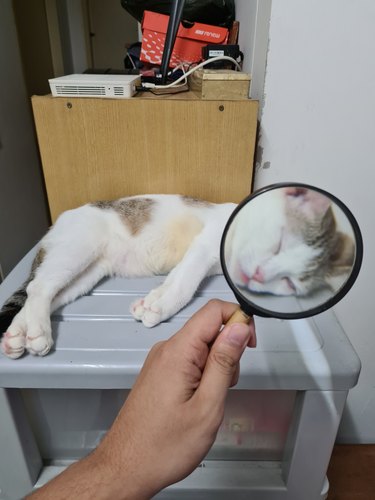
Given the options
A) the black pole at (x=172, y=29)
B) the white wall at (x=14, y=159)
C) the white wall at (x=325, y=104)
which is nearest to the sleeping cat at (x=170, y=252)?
the white wall at (x=325, y=104)

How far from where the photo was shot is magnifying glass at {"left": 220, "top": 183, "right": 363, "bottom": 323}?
41cm

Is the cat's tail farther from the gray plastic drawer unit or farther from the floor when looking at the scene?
the floor

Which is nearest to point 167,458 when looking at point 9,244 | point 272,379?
point 272,379

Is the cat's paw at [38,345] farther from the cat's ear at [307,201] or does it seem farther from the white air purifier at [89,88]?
the white air purifier at [89,88]

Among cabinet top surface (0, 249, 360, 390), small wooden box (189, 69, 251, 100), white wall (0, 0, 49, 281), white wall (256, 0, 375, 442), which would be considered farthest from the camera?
white wall (0, 0, 49, 281)

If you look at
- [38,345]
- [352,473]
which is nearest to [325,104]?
[38,345]

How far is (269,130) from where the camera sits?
2.84 ft

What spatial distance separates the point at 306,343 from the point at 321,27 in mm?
647

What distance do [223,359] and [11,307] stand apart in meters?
0.49

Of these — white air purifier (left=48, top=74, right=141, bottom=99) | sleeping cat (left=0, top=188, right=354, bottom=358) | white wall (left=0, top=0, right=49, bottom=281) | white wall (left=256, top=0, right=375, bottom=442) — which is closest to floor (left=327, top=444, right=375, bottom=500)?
white wall (left=256, top=0, right=375, bottom=442)

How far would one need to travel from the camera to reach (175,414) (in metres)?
0.43

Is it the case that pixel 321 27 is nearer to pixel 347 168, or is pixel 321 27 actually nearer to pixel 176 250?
pixel 347 168

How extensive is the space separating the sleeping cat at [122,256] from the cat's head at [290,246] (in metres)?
0.26

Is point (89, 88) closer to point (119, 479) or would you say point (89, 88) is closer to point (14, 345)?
point (14, 345)
